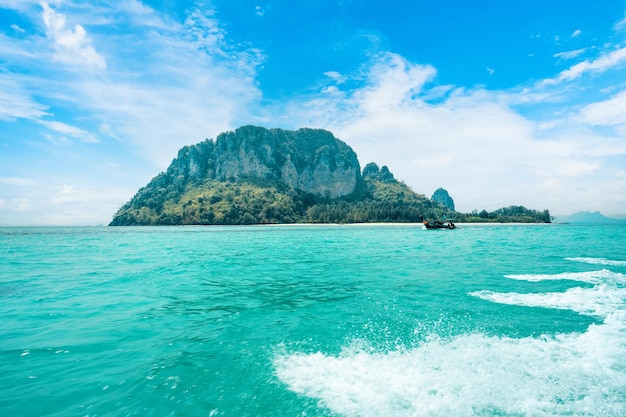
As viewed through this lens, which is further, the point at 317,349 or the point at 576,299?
the point at 576,299

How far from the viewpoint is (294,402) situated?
21.6 ft

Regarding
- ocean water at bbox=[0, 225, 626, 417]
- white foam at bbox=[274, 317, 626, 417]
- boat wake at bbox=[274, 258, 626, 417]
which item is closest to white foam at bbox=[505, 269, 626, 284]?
ocean water at bbox=[0, 225, 626, 417]

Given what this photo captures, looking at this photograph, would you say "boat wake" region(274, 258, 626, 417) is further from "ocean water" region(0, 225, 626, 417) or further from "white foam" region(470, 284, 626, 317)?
"white foam" region(470, 284, 626, 317)

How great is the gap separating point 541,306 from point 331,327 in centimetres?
946

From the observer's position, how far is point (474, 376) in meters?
7.46

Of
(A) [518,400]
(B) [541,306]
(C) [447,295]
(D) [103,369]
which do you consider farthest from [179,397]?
(B) [541,306]

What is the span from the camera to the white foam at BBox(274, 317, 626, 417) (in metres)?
6.27

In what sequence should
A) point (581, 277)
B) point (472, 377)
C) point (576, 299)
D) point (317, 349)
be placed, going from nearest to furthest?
1. point (472, 377)
2. point (317, 349)
3. point (576, 299)
4. point (581, 277)

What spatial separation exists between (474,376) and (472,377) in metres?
0.08

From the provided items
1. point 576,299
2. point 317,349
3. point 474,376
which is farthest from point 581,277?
point 317,349

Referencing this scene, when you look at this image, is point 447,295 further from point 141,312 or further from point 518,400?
point 141,312

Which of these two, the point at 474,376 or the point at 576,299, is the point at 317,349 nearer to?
the point at 474,376

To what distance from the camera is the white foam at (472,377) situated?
20.6 feet

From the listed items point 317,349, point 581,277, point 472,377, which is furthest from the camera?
point 581,277
